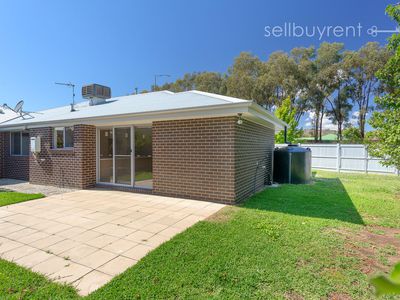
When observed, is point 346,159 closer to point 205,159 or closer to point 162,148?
point 205,159

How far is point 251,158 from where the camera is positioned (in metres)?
7.91

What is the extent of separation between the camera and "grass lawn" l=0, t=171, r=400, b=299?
2.84 meters

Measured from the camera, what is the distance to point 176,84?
35.1 m

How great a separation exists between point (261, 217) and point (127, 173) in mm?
5393

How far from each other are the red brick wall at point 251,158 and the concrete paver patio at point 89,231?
1.25 meters

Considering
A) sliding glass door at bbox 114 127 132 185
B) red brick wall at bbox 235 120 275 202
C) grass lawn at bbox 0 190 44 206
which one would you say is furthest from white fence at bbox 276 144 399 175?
grass lawn at bbox 0 190 44 206

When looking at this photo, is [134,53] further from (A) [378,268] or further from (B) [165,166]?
(A) [378,268]

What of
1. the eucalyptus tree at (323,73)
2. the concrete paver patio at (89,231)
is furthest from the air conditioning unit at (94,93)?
the eucalyptus tree at (323,73)

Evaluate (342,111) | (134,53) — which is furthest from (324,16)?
(342,111)

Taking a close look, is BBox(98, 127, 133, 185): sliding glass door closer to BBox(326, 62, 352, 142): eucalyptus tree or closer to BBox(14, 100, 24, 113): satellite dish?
BBox(14, 100, 24, 113): satellite dish

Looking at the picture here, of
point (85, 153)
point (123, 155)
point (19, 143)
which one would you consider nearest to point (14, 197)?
point (85, 153)

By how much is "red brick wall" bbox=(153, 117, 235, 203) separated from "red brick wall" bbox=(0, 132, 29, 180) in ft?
25.6

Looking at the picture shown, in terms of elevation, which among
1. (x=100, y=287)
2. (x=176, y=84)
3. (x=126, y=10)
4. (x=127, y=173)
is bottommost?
(x=100, y=287)

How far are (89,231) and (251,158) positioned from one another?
206 inches
